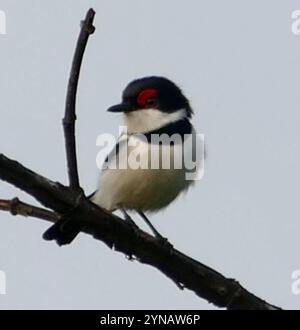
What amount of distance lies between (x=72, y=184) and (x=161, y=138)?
92.9 inches

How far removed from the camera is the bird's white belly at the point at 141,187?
18.8ft

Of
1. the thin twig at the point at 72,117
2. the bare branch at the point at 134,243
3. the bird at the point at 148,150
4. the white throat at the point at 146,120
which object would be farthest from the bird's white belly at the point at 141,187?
the thin twig at the point at 72,117

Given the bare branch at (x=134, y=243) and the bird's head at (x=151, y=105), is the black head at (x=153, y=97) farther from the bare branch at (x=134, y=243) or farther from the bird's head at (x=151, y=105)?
the bare branch at (x=134, y=243)

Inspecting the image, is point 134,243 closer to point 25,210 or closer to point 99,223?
point 99,223

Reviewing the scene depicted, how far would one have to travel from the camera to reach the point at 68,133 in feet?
11.7

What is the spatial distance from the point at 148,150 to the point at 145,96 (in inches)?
26.1

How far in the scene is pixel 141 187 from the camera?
5770 mm

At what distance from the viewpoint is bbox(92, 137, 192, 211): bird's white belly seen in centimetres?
573

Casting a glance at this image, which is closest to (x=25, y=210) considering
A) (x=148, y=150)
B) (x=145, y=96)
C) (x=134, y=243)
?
(x=134, y=243)

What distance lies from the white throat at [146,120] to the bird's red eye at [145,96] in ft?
0.24

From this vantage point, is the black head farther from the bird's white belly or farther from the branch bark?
the branch bark
